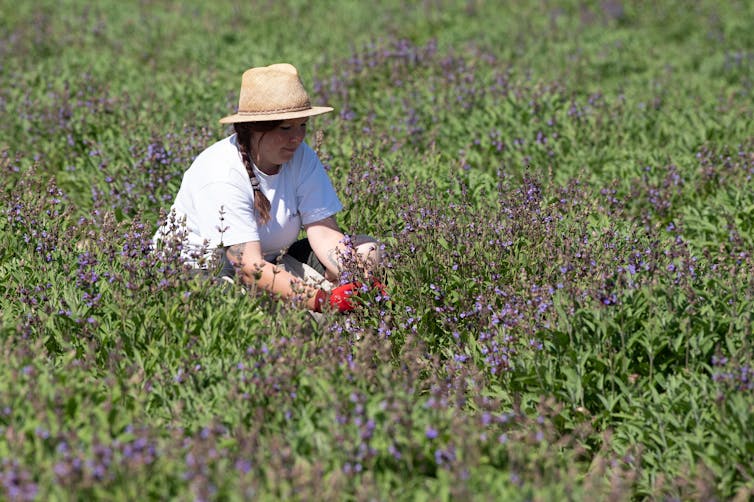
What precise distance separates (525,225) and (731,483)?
194 centimetres

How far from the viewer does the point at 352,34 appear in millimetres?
10727

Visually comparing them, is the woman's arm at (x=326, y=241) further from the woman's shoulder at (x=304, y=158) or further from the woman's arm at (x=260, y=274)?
the woman's arm at (x=260, y=274)

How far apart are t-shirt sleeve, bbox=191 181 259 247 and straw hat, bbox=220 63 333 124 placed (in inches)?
15.2

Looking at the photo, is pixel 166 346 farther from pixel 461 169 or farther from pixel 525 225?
pixel 461 169

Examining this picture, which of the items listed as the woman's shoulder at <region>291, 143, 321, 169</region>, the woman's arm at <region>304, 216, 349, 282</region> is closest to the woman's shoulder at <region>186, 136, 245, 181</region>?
the woman's shoulder at <region>291, 143, 321, 169</region>

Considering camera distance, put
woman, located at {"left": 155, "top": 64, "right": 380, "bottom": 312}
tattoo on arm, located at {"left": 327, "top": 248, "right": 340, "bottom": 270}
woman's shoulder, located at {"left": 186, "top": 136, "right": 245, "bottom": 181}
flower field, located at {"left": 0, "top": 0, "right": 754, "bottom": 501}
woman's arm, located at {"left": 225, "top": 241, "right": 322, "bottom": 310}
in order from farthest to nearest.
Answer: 1. tattoo on arm, located at {"left": 327, "top": 248, "right": 340, "bottom": 270}
2. woman's shoulder, located at {"left": 186, "top": 136, "right": 245, "bottom": 181}
3. woman, located at {"left": 155, "top": 64, "right": 380, "bottom": 312}
4. woman's arm, located at {"left": 225, "top": 241, "right": 322, "bottom": 310}
5. flower field, located at {"left": 0, "top": 0, "right": 754, "bottom": 501}

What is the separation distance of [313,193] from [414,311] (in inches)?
39.2

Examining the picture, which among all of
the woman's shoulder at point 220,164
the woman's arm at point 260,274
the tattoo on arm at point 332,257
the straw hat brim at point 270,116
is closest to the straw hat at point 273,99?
the straw hat brim at point 270,116

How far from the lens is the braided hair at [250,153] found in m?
4.62

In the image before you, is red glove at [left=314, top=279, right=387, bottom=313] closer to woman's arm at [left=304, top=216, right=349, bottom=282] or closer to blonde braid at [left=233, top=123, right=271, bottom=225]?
woman's arm at [left=304, top=216, right=349, bottom=282]

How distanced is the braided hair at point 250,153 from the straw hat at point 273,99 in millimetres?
76

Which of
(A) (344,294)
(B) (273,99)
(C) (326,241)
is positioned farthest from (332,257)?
(B) (273,99)

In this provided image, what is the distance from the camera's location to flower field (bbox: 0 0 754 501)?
3012 millimetres

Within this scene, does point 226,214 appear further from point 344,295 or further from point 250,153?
point 344,295
